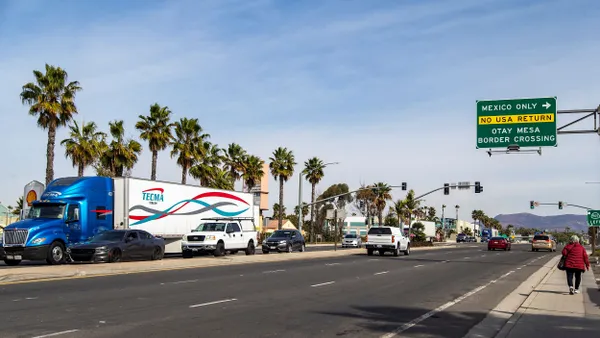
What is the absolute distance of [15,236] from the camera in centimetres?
2419

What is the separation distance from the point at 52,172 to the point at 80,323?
36733mm

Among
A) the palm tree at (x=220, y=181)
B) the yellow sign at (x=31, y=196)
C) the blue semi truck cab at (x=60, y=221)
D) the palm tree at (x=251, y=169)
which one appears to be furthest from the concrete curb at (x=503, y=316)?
the palm tree at (x=251, y=169)

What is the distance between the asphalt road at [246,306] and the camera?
10.2 m

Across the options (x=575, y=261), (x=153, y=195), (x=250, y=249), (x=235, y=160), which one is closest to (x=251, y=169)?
(x=235, y=160)

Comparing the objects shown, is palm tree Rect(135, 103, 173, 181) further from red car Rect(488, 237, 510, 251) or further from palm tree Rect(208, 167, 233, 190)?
red car Rect(488, 237, 510, 251)

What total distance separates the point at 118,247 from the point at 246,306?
13.8m

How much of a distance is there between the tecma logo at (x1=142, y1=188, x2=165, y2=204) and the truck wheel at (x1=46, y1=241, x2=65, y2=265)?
18.6 ft

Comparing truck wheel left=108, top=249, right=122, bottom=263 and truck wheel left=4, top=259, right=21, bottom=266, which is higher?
truck wheel left=108, top=249, right=122, bottom=263

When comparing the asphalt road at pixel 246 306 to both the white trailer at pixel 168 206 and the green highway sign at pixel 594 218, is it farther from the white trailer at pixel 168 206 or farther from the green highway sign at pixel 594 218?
the green highway sign at pixel 594 218

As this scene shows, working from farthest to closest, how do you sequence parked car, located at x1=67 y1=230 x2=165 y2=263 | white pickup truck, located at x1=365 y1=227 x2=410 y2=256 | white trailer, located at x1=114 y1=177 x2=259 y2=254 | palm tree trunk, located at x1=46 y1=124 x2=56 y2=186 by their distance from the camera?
1. palm tree trunk, located at x1=46 y1=124 x2=56 y2=186
2. white pickup truck, located at x1=365 y1=227 x2=410 y2=256
3. white trailer, located at x1=114 y1=177 x2=259 y2=254
4. parked car, located at x1=67 y1=230 x2=165 y2=263

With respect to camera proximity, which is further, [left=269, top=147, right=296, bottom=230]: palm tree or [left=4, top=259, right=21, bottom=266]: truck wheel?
[left=269, top=147, right=296, bottom=230]: palm tree

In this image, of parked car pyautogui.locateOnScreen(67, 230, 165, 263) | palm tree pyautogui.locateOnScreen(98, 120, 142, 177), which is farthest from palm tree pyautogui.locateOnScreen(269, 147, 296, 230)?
parked car pyautogui.locateOnScreen(67, 230, 165, 263)

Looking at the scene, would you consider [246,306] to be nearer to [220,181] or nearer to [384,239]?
[384,239]

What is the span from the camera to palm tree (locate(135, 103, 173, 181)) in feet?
181
